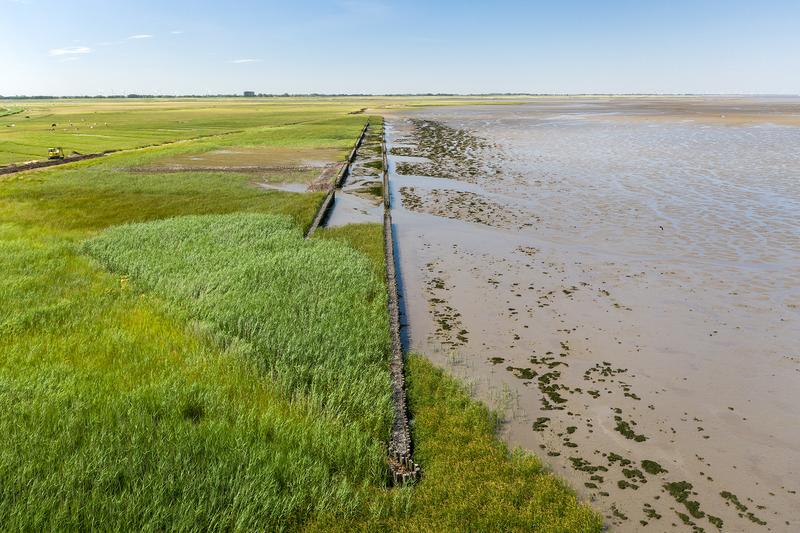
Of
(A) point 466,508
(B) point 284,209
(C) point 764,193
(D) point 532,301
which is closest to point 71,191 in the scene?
(B) point 284,209

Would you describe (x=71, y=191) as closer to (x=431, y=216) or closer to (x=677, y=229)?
(x=431, y=216)

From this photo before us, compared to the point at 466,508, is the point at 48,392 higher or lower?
higher

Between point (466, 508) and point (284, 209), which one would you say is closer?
point (466, 508)

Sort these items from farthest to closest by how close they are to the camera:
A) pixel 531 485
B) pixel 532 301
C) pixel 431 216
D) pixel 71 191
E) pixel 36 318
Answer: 1. pixel 71 191
2. pixel 431 216
3. pixel 532 301
4. pixel 36 318
5. pixel 531 485

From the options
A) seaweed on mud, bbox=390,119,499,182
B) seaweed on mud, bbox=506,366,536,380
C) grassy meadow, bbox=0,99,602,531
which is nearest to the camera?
grassy meadow, bbox=0,99,602,531

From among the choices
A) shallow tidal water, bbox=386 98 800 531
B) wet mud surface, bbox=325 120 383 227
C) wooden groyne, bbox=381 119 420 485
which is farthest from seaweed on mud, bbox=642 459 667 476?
wet mud surface, bbox=325 120 383 227

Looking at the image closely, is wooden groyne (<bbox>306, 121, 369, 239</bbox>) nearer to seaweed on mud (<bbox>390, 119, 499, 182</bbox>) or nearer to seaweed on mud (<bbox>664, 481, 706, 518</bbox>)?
seaweed on mud (<bbox>390, 119, 499, 182</bbox>)

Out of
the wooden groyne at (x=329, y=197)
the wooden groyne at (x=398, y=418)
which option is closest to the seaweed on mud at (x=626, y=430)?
the wooden groyne at (x=398, y=418)
